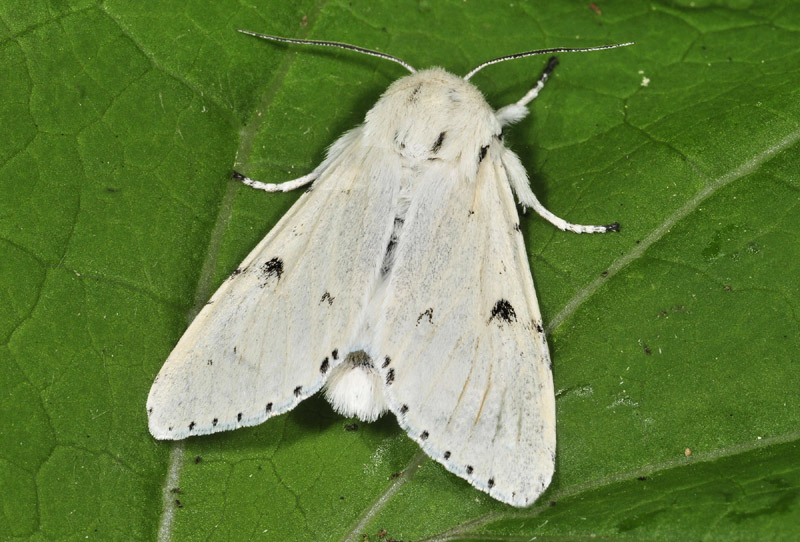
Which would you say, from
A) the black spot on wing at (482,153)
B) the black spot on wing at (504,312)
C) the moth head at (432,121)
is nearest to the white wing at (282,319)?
the moth head at (432,121)

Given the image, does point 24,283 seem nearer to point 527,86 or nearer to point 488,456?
point 488,456

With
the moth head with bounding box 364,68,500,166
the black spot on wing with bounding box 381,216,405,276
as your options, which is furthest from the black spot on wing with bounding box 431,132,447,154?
the black spot on wing with bounding box 381,216,405,276

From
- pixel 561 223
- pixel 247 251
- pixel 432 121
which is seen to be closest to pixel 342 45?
pixel 432 121

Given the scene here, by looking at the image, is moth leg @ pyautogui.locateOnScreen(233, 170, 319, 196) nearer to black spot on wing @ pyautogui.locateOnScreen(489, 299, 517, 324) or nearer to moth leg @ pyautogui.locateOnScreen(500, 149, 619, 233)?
moth leg @ pyautogui.locateOnScreen(500, 149, 619, 233)

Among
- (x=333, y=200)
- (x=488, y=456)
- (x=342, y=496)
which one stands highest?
(x=333, y=200)

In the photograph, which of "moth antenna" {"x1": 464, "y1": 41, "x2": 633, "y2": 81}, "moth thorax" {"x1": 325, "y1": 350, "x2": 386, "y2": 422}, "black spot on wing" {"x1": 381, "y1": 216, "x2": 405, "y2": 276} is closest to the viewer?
"moth thorax" {"x1": 325, "y1": 350, "x2": 386, "y2": 422}

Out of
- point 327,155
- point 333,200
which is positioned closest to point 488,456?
point 333,200
